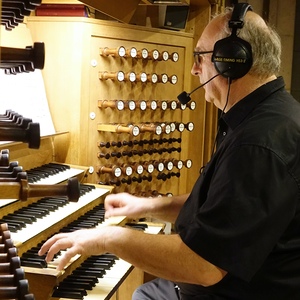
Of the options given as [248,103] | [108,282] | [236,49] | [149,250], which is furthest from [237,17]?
[108,282]

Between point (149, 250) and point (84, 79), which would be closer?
point (149, 250)

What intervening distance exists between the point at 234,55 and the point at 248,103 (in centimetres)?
18

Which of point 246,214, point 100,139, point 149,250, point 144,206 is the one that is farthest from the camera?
point 100,139

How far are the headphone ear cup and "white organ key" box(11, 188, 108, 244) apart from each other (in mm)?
988

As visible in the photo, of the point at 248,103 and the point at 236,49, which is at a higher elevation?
the point at 236,49

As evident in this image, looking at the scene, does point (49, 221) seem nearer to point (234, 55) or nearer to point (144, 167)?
point (234, 55)

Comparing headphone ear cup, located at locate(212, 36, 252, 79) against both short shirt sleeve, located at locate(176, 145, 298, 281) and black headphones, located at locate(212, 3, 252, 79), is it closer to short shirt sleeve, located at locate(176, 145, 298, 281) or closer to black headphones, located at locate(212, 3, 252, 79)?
black headphones, located at locate(212, 3, 252, 79)

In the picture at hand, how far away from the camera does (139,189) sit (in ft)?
13.4

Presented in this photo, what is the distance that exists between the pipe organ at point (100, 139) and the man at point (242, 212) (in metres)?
0.39

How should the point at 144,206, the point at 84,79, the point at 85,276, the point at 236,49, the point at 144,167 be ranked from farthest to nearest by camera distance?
the point at 144,167 → the point at 84,79 → the point at 144,206 → the point at 85,276 → the point at 236,49

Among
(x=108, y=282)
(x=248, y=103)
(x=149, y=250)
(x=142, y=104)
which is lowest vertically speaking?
(x=108, y=282)

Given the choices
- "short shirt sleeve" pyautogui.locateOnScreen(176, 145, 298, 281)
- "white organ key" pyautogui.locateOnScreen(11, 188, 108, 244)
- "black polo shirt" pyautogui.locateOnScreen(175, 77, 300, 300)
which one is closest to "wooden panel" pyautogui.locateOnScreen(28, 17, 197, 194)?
"white organ key" pyautogui.locateOnScreen(11, 188, 108, 244)

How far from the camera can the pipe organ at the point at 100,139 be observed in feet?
8.04

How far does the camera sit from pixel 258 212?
1.67m
